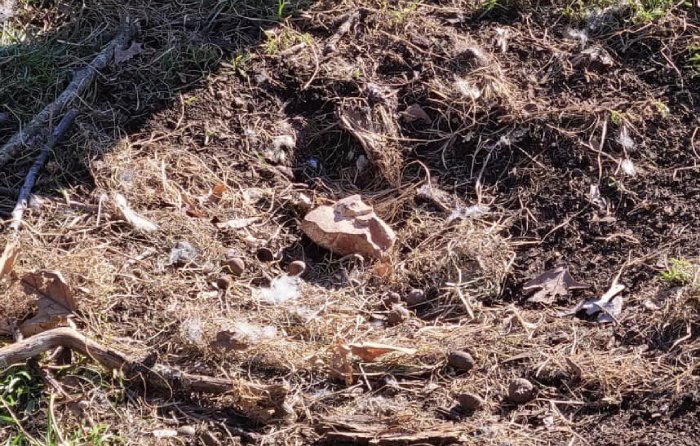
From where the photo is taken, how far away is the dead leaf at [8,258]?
10.6ft

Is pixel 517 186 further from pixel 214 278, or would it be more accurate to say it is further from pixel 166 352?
pixel 166 352

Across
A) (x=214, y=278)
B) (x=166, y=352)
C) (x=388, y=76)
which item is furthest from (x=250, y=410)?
(x=388, y=76)

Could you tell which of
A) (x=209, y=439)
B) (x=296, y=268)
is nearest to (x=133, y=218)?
(x=296, y=268)

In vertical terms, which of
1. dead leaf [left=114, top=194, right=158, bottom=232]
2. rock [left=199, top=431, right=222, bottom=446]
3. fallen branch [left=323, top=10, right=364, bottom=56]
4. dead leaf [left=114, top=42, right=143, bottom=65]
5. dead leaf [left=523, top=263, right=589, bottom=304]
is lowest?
rock [left=199, top=431, right=222, bottom=446]

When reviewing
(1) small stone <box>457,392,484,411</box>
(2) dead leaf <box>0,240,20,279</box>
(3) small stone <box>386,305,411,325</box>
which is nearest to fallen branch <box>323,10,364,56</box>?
(3) small stone <box>386,305,411,325</box>

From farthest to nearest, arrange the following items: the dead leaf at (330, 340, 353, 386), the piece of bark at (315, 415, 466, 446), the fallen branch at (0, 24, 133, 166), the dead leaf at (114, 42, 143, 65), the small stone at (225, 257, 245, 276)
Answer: the dead leaf at (114, 42, 143, 65), the fallen branch at (0, 24, 133, 166), the small stone at (225, 257, 245, 276), the dead leaf at (330, 340, 353, 386), the piece of bark at (315, 415, 466, 446)

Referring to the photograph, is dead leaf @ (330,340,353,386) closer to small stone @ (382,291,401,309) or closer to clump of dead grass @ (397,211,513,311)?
small stone @ (382,291,401,309)

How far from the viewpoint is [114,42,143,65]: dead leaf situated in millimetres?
4184

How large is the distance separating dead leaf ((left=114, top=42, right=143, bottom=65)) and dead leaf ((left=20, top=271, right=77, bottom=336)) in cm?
137

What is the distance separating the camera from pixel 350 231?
11.4ft

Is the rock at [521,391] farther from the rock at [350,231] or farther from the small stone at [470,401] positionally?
the rock at [350,231]

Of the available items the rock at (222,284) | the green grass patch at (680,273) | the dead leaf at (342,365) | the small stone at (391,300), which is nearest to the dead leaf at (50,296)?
the rock at (222,284)

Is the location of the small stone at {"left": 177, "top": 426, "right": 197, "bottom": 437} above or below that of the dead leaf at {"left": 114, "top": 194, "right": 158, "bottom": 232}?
below

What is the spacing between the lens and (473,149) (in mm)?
3867
